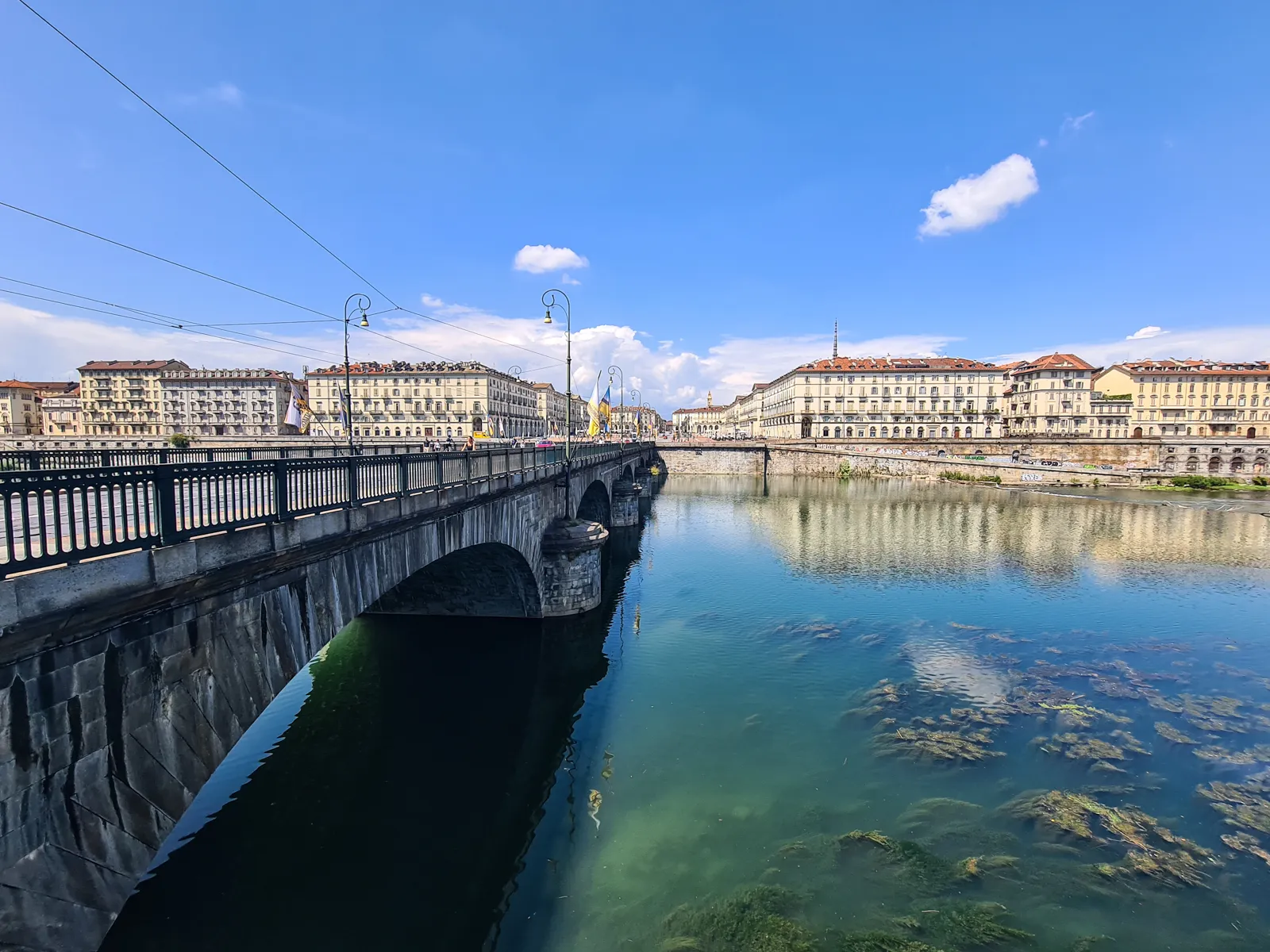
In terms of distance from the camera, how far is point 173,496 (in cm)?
594

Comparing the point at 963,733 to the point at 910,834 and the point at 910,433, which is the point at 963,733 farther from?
the point at 910,433

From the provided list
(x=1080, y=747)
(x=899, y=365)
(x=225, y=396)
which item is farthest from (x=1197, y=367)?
(x=225, y=396)

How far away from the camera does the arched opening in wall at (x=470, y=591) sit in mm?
21891

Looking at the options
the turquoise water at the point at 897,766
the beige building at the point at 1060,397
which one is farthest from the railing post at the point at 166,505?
the beige building at the point at 1060,397

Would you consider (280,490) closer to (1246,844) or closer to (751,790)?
(751,790)

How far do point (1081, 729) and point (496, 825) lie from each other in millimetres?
15210

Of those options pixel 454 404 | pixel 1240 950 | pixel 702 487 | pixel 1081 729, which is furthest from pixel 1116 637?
pixel 454 404

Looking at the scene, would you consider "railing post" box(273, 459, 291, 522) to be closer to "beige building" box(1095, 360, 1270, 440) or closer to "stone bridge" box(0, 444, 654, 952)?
"stone bridge" box(0, 444, 654, 952)

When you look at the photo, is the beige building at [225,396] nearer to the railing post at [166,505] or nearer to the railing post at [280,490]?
the railing post at [280,490]

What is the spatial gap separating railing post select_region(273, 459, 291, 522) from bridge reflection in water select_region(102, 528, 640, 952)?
6.75 meters

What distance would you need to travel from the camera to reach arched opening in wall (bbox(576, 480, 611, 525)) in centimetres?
4631

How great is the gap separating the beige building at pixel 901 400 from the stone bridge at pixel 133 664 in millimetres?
124514

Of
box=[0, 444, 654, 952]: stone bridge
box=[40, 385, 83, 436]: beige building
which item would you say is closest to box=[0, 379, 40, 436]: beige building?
box=[40, 385, 83, 436]: beige building

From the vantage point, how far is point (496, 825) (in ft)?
40.1
